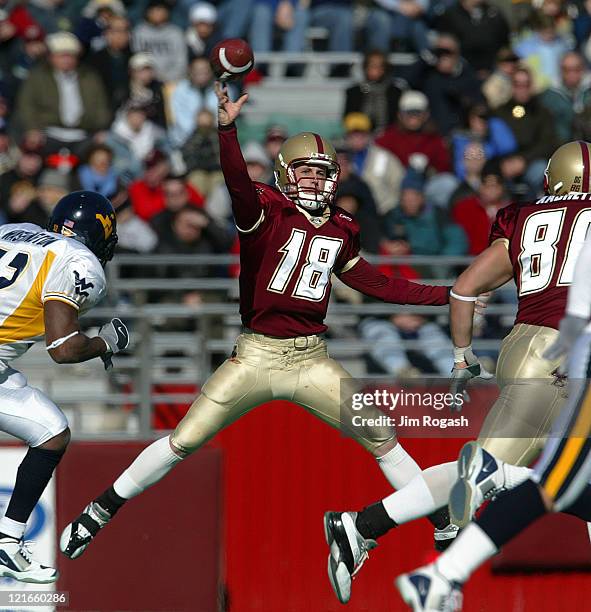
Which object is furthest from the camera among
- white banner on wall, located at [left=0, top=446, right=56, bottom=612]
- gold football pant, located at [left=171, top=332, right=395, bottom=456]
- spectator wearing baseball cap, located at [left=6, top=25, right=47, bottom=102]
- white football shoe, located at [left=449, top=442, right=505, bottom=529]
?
spectator wearing baseball cap, located at [left=6, top=25, right=47, bottom=102]

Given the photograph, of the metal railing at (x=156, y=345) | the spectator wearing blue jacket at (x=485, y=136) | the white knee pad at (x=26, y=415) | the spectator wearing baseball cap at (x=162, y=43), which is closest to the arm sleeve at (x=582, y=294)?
the white knee pad at (x=26, y=415)

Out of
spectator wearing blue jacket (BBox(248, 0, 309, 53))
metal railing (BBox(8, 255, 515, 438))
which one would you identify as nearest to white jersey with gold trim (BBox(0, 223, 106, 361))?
metal railing (BBox(8, 255, 515, 438))

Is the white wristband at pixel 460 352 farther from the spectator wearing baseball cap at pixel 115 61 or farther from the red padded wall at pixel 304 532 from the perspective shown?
the spectator wearing baseball cap at pixel 115 61

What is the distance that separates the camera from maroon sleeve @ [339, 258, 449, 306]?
7.20 metres

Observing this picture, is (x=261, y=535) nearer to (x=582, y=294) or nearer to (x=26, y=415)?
(x=26, y=415)

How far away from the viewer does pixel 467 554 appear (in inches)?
216

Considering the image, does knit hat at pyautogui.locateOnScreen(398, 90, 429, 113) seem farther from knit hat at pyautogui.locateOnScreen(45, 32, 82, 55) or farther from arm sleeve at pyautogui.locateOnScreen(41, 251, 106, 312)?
arm sleeve at pyautogui.locateOnScreen(41, 251, 106, 312)

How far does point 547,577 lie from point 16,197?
4842 millimetres

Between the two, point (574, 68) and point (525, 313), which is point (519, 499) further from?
point (574, 68)

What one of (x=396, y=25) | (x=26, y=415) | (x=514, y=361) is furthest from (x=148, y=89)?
(x=514, y=361)

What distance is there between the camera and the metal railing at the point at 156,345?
25.8 ft

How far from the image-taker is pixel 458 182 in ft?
35.6

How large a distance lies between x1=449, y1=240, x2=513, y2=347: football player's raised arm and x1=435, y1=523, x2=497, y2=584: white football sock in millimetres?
1336

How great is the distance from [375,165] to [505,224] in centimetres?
455
